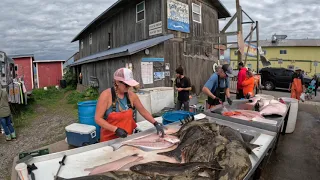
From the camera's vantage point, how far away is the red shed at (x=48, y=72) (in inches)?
1005

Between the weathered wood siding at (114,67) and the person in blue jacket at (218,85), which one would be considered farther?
the weathered wood siding at (114,67)

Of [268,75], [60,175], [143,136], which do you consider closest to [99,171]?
[60,175]

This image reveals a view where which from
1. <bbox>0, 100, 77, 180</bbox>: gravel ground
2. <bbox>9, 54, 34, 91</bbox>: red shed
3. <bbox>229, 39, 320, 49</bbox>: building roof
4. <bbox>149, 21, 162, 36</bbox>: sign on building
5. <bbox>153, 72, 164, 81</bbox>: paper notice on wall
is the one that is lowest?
<bbox>0, 100, 77, 180</bbox>: gravel ground

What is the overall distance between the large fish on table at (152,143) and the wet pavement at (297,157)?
97.2 inches

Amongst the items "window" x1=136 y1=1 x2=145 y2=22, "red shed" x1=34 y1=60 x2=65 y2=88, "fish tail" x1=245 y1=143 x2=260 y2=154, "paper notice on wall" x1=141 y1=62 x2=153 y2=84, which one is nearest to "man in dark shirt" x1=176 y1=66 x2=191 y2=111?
"paper notice on wall" x1=141 y1=62 x2=153 y2=84

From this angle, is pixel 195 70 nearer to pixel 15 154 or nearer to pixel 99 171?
pixel 15 154

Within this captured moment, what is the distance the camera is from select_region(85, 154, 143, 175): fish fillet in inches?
75.3

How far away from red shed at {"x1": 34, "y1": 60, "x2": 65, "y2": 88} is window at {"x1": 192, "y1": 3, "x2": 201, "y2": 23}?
20.6 meters

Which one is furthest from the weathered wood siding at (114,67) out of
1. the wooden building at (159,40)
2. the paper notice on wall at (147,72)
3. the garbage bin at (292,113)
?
the garbage bin at (292,113)

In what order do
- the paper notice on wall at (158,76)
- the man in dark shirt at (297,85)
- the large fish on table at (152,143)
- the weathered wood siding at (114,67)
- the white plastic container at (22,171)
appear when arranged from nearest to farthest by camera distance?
the white plastic container at (22,171), the large fish on table at (152,143), the weathered wood siding at (114,67), the man in dark shirt at (297,85), the paper notice on wall at (158,76)

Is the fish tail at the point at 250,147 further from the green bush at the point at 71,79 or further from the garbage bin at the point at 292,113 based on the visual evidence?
the green bush at the point at 71,79

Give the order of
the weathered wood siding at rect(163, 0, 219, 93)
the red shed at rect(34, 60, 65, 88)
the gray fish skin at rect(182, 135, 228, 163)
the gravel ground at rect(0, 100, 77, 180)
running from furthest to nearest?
the red shed at rect(34, 60, 65, 88) < the weathered wood siding at rect(163, 0, 219, 93) < the gravel ground at rect(0, 100, 77, 180) < the gray fish skin at rect(182, 135, 228, 163)

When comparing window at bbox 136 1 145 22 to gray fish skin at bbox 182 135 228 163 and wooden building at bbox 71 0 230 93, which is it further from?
gray fish skin at bbox 182 135 228 163

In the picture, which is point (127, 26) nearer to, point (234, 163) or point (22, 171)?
point (22, 171)
